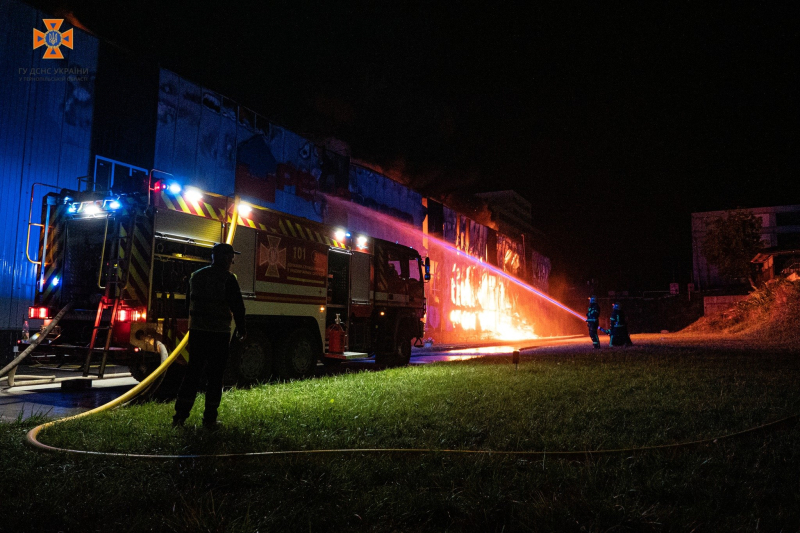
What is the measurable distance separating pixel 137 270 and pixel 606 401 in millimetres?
6489

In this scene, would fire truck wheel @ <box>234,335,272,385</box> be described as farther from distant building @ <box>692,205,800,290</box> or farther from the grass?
distant building @ <box>692,205,800,290</box>

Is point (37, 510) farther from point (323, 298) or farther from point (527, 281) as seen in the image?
point (527, 281)

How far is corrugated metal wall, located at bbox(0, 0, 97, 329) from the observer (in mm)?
12531

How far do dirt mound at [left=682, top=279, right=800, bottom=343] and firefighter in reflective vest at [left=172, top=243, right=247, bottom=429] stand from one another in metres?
22.9

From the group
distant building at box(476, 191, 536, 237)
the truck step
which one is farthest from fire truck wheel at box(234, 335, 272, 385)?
distant building at box(476, 191, 536, 237)

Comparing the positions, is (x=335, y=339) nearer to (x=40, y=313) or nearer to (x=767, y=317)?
(x=40, y=313)

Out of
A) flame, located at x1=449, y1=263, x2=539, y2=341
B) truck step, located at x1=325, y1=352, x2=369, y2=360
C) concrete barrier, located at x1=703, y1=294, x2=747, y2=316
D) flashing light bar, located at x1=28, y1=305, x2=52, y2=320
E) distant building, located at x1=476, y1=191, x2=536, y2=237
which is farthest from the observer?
distant building, located at x1=476, y1=191, x2=536, y2=237

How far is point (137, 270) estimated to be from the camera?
7.86 meters

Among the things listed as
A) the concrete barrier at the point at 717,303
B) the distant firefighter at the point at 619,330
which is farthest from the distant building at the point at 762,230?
the distant firefighter at the point at 619,330

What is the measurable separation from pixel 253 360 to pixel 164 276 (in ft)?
7.13

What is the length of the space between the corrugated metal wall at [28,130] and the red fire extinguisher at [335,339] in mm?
7143

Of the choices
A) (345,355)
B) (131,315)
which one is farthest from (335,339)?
(131,315)

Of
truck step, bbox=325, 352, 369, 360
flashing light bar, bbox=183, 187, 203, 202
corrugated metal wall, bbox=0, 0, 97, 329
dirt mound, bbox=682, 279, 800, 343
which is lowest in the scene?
truck step, bbox=325, 352, 369, 360

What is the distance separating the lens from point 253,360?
947cm
